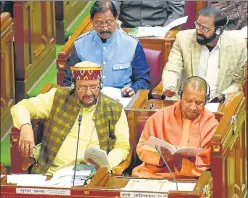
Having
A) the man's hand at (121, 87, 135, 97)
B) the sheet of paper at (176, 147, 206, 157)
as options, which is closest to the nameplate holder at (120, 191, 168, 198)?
the sheet of paper at (176, 147, 206, 157)

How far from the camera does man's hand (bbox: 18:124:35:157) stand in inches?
240

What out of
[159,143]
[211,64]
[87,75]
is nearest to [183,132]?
[159,143]

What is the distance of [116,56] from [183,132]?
964 mm

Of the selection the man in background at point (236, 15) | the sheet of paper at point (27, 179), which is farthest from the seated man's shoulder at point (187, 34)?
the sheet of paper at point (27, 179)

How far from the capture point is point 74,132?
6.30m

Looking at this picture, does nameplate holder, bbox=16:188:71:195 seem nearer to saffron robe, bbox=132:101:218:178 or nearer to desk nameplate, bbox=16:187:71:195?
desk nameplate, bbox=16:187:71:195

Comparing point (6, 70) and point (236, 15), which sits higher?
point (236, 15)

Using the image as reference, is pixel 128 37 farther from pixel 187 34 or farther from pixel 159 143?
pixel 159 143

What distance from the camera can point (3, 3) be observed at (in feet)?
25.7

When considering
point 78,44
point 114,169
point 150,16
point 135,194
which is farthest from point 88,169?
point 150,16

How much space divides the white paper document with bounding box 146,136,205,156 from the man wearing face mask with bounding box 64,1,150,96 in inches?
37.5

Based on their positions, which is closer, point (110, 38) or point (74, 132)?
point (74, 132)

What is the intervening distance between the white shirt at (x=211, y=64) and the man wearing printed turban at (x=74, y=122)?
0.88 m

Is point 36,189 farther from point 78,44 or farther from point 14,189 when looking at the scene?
point 78,44
